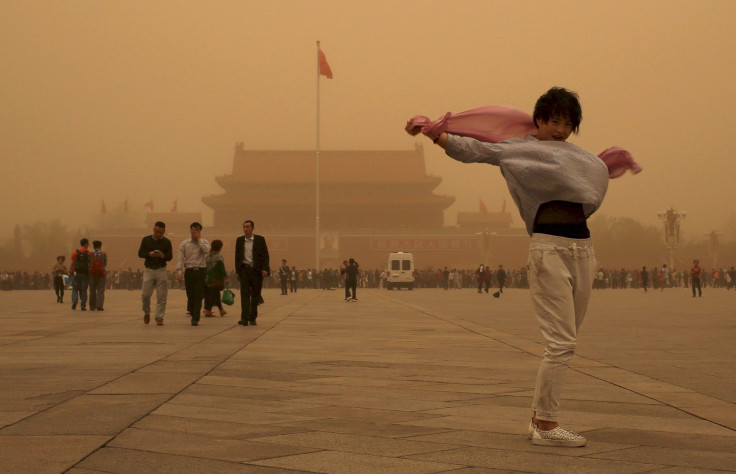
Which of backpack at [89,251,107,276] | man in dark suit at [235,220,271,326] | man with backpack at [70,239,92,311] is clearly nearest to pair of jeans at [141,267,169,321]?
man in dark suit at [235,220,271,326]

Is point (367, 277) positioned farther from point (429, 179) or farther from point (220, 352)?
point (220, 352)

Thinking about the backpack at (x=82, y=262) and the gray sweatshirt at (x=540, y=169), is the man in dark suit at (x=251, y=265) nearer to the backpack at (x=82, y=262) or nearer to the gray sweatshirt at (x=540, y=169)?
the backpack at (x=82, y=262)

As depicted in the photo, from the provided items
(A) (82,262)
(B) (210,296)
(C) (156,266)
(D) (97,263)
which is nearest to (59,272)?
(A) (82,262)

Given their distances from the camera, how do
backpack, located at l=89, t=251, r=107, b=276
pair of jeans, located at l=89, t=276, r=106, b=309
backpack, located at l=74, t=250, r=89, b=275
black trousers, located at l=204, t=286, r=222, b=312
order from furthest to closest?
1. pair of jeans, located at l=89, t=276, r=106, b=309
2. backpack, located at l=74, t=250, r=89, b=275
3. backpack, located at l=89, t=251, r=107, b=276
4. black trousers, located at l=204, t=286, r=222, b=312

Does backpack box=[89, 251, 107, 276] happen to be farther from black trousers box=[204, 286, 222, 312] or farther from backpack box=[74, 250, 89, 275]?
black trousers box=[204, 286, 222, 312]

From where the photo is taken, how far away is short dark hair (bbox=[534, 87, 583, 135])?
4398 millimetres

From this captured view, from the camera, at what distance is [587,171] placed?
436 cm

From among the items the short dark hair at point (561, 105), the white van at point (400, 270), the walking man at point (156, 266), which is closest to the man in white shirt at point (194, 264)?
the walking man at point (156, 266)

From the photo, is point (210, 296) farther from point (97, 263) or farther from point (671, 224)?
point (671, 224)

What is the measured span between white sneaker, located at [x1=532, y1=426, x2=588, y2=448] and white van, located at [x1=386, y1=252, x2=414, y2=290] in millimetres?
43535

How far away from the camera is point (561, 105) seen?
4.40 m

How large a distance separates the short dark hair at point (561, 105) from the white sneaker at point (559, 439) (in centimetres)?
149

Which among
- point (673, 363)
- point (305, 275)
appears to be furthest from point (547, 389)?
point (305, 275)

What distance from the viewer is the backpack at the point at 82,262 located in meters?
18.5
